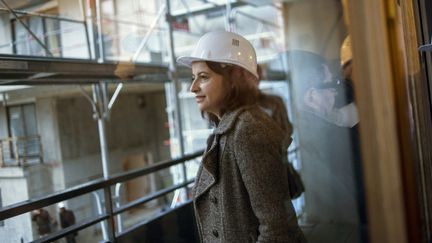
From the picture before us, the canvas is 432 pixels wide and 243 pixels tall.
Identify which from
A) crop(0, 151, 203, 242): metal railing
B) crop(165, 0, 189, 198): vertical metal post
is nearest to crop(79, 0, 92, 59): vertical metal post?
crop(165, 0, 189, 198): vertical metal post

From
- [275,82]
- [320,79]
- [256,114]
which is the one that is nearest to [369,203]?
[256,114]

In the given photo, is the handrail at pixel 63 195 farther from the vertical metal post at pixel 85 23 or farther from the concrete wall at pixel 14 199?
the vertical metal post at pixel 85 23

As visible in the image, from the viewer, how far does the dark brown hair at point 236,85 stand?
110 cm

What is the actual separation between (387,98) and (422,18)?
64 cm

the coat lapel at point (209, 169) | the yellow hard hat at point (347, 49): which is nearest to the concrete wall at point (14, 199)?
the coat lapel at point (209, 169)

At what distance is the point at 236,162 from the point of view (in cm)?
98

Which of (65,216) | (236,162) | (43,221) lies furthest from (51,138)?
(236,162)

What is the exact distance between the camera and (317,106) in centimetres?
164

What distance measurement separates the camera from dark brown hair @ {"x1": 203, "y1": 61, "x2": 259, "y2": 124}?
110 cm

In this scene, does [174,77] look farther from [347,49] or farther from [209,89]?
[347,49]

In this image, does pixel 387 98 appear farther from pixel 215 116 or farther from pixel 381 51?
pixel 215 116

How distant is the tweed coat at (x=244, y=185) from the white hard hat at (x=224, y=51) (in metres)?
0.16

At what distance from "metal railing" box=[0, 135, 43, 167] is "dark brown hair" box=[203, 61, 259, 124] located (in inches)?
60.1

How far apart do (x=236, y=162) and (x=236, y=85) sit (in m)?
0.25
